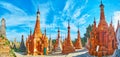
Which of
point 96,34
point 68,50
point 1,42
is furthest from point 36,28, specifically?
point 1,42

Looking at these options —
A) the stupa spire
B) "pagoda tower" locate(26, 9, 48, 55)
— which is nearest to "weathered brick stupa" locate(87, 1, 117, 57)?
"pagoda tower" locate(26, 9, 48, 55)

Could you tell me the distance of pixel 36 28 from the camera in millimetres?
21188

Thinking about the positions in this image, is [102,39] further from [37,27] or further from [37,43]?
[37,27]

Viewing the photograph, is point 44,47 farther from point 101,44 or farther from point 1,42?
point 1,42

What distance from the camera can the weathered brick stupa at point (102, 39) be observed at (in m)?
14.0

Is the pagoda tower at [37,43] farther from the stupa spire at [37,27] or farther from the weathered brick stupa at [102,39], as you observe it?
the weathered brick stupa at [102,39]

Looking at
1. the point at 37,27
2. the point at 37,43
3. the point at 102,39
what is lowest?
the point at 37,43

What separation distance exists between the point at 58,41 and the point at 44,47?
101 inches

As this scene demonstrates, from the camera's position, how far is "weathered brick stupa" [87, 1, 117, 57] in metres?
14.0

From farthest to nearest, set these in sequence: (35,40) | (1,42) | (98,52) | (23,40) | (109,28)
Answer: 1. (23,40)
2. (35,40)
3. (109,28)
4. (98,52)
5. (1,42)

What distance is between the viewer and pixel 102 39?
48.2 feet

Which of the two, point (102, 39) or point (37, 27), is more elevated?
point (37, 27)

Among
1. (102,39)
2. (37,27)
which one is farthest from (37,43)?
(102,39)

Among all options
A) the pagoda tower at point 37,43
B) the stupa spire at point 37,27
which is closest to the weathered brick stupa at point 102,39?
the pagoda tower at point 37,43
